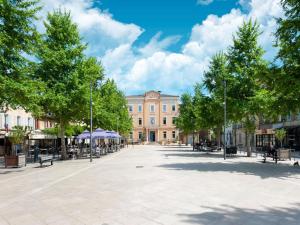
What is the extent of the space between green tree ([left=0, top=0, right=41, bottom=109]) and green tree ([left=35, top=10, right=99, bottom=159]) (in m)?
9.14

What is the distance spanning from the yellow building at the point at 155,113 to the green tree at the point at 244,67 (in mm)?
72700

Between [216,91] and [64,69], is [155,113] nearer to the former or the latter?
[216,91]

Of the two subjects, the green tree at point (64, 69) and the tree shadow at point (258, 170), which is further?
the green tree at point (64, 69)

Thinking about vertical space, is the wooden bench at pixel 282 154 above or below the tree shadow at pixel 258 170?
above

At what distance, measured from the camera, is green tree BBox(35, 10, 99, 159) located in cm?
3181

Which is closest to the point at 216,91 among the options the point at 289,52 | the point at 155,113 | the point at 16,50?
the point at 289,52

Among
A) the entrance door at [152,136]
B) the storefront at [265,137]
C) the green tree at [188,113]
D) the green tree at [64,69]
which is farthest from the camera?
the entrance door at [152,136]

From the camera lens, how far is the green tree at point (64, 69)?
3181cm

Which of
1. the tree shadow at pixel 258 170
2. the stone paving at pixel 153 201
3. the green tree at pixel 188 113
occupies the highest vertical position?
the green tree at pixel 188 113

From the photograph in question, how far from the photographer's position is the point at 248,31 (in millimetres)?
34094

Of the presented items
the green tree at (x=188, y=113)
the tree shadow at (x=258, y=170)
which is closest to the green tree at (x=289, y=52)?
the tree shadow at (x=258, y=170)

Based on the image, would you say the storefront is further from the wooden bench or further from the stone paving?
the stone paving

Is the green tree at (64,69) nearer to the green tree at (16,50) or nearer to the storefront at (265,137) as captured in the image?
the green tree at (16,50)

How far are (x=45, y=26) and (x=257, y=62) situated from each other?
18388mm
